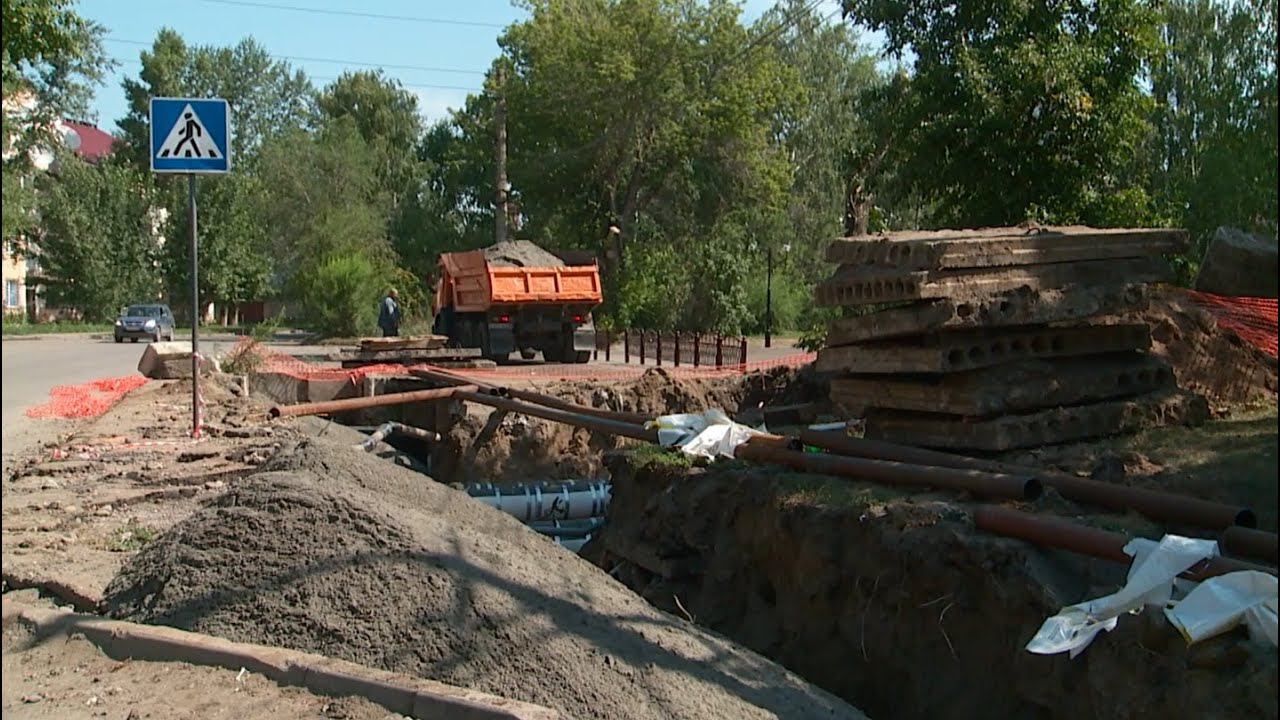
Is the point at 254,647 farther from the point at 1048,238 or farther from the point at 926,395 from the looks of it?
the point at 1048,238

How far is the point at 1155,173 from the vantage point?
16156 millimetres

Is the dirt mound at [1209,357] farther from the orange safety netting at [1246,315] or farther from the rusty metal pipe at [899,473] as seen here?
the rusty metal pipe at [899,473]

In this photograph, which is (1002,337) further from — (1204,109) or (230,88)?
(230,88)

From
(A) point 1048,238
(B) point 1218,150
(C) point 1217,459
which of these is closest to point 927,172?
(B) point 1218,150

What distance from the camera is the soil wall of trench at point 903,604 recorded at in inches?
171

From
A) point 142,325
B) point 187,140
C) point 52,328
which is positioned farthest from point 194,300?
point 52,328

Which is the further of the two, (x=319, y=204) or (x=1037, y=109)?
(x=319, y=204)

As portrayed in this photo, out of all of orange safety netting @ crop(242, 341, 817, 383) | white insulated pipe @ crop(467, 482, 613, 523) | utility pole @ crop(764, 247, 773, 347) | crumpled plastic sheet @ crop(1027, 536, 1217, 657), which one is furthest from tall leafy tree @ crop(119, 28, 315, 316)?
crumpled plastic sheet @ crop(1027, 536, 1217, 657)

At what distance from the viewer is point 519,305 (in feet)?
77.0

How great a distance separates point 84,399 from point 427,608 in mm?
14160

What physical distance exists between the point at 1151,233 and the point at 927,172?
5547 millimetres

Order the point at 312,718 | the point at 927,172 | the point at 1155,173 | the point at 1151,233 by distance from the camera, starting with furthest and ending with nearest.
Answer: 1. the point at 1155,173
2. the point at 927,172
3. the point at 1151,233
4. the point at 312,718

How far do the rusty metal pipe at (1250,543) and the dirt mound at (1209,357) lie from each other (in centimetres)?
506

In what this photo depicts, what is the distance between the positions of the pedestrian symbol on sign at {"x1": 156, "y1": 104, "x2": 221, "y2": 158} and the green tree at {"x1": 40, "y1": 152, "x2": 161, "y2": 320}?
160 feet
